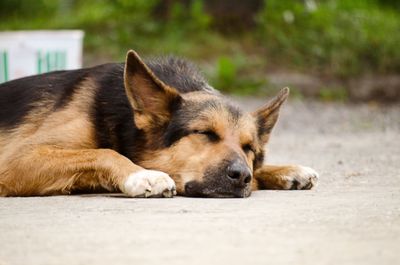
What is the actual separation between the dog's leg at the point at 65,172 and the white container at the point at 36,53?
470 centimetres

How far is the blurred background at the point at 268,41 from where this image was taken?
51.4ft

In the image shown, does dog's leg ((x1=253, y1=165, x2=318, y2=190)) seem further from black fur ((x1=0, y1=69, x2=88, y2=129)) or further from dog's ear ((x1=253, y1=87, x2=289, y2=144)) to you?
black fur ((x1=0, y1=69, x2=88, y2=129))

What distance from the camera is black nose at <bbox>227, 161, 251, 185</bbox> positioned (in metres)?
5.81

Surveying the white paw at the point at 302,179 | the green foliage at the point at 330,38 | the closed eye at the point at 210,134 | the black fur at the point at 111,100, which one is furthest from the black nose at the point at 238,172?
the green foliage at the point at 330,38

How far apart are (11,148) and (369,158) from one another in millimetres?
3789

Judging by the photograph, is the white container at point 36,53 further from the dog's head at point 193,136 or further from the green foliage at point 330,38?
the green foliage at point 330,38

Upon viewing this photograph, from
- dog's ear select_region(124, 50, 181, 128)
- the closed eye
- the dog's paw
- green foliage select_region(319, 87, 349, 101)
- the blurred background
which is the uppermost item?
dog's ear select_region(124, 50, 181, 128)

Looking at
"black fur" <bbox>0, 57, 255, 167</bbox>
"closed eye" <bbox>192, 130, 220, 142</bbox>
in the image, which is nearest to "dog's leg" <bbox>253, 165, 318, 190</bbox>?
"black fur" <bbox>0, 57, 255, 167</bbox>

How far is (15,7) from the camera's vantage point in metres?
22.1

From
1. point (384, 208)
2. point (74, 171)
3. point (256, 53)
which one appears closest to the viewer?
point (384, 208)

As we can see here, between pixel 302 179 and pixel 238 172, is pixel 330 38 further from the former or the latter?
pixel 238 172

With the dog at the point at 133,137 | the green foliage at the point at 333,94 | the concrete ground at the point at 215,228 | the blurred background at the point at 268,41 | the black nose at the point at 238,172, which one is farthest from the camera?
the blurred background at the point at 268,41

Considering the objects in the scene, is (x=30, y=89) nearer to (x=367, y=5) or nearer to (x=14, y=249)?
(x=14, y=249)

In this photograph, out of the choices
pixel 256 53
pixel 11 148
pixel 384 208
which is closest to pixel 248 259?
pixel 384 208
